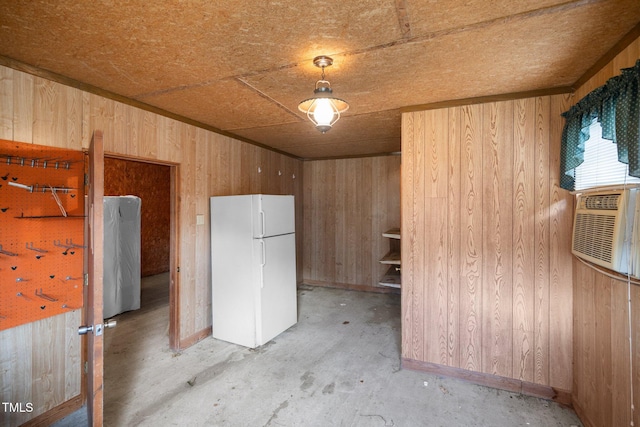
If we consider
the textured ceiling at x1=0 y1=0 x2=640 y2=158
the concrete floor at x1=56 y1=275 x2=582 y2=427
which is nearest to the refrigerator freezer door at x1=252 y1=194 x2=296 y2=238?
the textured ceiling at x1=0 y1=0 x2=640 y2=158

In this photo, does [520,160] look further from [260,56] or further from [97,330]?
[97,330]

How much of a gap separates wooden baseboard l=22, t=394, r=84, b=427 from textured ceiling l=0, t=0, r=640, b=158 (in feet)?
7.78

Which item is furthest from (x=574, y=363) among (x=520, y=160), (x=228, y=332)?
(x=228, y=332)

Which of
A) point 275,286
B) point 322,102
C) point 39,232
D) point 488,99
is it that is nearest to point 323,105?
point 322,102

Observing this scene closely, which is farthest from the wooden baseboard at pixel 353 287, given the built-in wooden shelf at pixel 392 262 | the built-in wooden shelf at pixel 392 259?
the built-in wooden shelf at pixel 392 259

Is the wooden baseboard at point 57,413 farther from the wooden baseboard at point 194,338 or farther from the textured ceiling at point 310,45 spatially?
the textured ceiling at point 310,45

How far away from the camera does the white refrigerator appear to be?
3164mm

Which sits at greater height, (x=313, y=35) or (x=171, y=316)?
(x=313, y=35)

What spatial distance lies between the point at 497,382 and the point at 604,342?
0.96 metres

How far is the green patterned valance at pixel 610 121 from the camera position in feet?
4.61

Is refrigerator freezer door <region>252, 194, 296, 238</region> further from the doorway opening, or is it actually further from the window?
the window

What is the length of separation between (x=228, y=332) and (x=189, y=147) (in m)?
Result: 2.08

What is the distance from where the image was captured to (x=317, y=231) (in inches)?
225

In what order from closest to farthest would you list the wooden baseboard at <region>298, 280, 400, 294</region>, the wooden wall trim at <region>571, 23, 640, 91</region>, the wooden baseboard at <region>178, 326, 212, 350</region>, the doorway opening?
the wooden wall trim at <region>571, 23, 640, 91</region> < the doorway opening < the wooden baseboard at <region>178, 326, 212, 350</region> < the wooden baseboard at <region>298, 280, 400, 294</region>
